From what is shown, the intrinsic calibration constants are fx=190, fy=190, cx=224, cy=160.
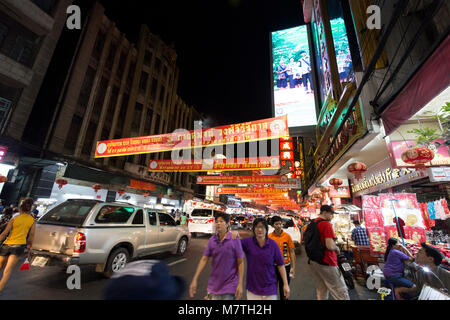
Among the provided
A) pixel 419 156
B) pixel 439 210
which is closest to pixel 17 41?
pixel 419 156

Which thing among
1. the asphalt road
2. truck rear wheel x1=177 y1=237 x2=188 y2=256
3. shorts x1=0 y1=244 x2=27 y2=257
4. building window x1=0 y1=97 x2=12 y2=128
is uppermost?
building window x1=0 y1=97 x2=12 y2=128

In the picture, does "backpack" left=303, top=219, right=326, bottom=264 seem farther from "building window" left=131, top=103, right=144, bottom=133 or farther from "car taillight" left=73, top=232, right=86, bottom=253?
"building window" left=131, top=103, right=144, bottom=133

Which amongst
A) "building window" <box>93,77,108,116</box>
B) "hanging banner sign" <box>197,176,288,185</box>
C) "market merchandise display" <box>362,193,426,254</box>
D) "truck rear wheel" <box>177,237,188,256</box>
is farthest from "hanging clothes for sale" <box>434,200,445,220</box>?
"building window" <box>93,77,108,116</box>

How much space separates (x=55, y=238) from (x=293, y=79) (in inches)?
744

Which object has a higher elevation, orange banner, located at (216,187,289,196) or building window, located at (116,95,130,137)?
building window, located at (116,95,130,137)

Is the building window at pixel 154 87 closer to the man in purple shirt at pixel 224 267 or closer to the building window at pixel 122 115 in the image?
the building window at pixel 122 115

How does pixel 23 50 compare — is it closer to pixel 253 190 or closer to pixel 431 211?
pixel 253 190

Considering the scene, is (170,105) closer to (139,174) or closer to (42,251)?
(139,174)

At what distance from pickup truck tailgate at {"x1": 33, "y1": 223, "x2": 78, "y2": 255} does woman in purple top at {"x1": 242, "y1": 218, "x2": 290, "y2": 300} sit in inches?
164

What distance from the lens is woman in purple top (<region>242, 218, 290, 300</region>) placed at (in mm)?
2838

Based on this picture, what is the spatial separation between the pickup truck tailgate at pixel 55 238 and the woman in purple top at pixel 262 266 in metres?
4.16
